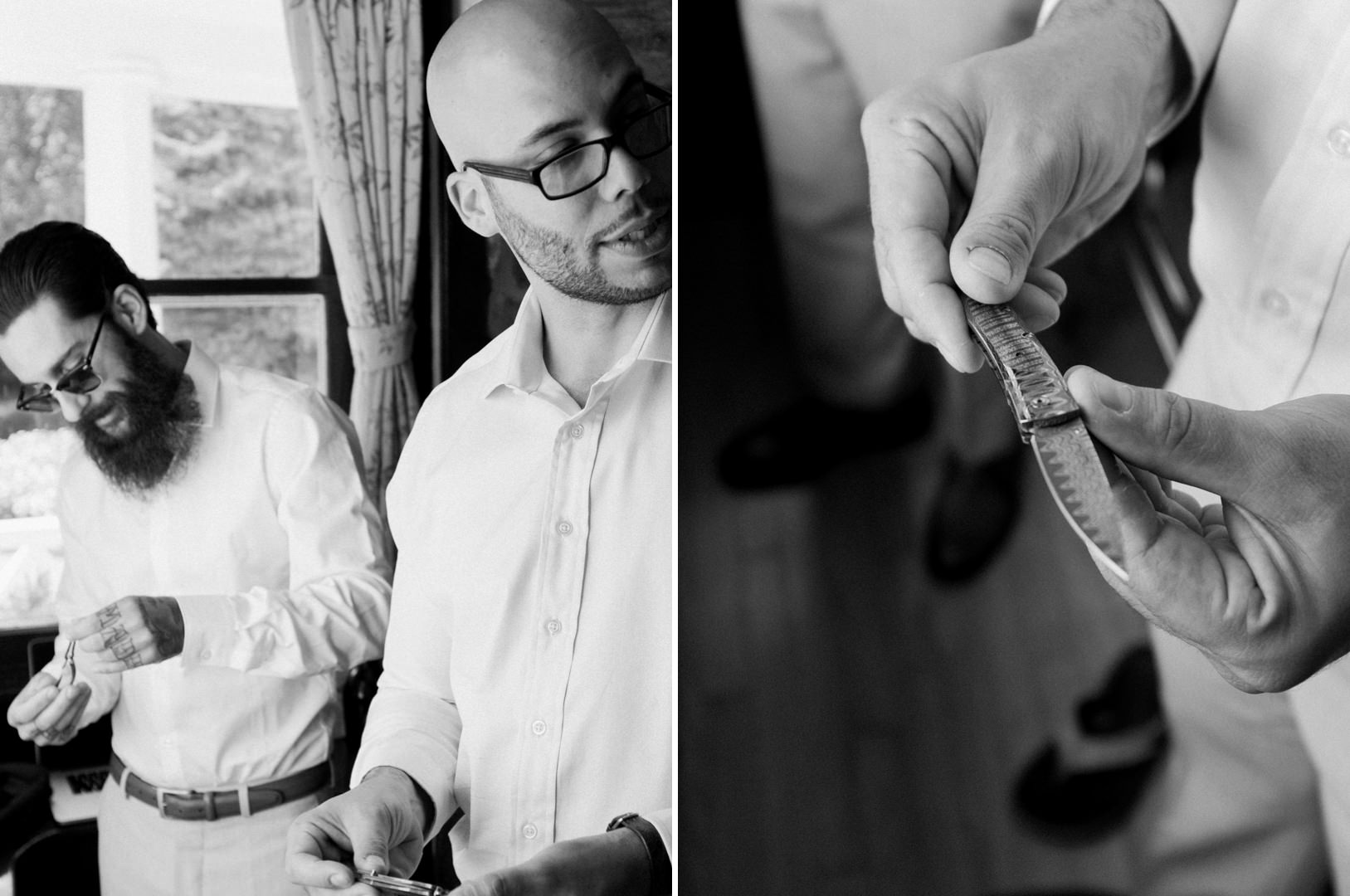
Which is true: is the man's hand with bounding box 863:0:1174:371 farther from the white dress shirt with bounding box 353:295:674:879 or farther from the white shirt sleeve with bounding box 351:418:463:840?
the white shirt sleeve with bounding box 351:418:463:840

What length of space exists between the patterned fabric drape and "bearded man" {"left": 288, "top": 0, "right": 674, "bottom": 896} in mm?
324

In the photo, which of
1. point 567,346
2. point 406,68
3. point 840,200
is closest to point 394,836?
point 567,346

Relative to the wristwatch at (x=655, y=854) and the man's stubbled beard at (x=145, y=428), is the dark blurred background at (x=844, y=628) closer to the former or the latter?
the wristwatch at (x=655, y=854)

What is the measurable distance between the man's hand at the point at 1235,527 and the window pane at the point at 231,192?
1212 mm

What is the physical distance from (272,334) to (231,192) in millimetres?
204

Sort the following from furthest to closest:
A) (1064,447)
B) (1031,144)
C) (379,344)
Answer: (379,344) < (1031,144) < (1064,447)

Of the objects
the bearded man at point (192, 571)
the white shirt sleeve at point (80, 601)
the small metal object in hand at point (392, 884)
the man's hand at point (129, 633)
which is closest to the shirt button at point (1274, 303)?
the small metal object in hand at point (392, 884)

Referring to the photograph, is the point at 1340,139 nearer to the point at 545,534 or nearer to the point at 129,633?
the point at 545,534

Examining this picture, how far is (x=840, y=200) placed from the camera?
0.78m

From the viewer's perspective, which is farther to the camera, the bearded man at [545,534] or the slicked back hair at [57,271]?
the slicked back hair at [57,271]

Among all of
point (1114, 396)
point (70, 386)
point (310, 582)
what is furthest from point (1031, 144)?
point (70, 386)

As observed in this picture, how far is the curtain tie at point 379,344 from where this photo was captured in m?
1.39

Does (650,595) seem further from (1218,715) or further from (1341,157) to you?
(1341,157)

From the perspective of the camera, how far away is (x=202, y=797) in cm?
125
